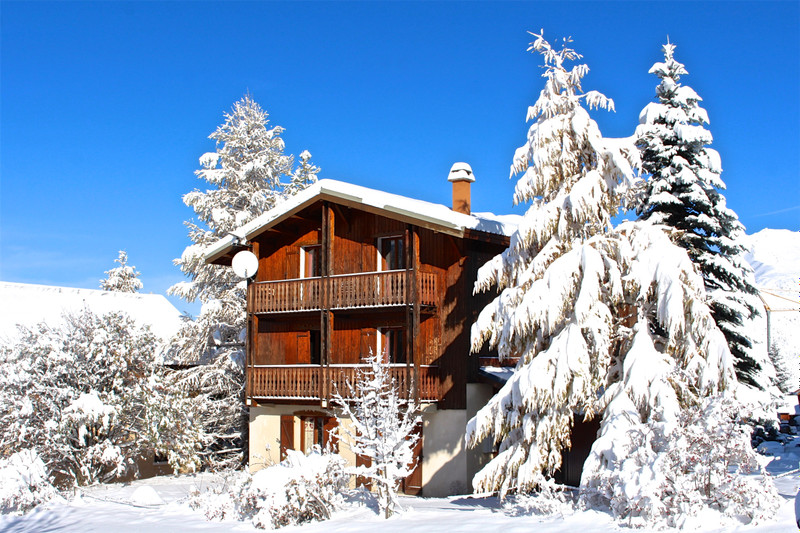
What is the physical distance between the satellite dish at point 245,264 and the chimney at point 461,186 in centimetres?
674

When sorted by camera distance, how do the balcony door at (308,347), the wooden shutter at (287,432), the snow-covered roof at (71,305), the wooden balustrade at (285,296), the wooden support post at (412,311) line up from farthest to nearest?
the snow-covered roof at (71,305) → the balcony door at (308,347) → the wooden shutter at (287,432) → the wooden balustrade at (285,296) → the wooden support post at (412,311)

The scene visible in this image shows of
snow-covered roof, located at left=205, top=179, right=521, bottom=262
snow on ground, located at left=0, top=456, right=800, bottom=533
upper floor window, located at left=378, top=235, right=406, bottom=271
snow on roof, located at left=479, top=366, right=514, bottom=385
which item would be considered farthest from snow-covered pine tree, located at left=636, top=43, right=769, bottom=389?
upper floor window, located at left=378, top=235, right=406, bottom=271

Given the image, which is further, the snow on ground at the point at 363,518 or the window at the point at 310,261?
the window at the point at 310,261

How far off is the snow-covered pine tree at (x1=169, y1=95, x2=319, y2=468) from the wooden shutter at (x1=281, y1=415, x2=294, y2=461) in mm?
3309

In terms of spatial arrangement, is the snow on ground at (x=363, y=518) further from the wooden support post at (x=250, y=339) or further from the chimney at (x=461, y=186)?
the chimney at (x=461, y=186)

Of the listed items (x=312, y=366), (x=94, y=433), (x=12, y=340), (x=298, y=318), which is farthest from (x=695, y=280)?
(x=12, y=340)

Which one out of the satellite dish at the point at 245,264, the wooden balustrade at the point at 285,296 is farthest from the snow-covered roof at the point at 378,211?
the wooden balustrade at the point at 285,296

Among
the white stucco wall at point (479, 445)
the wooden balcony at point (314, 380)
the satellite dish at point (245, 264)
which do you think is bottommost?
the white stucco wall at point (479, 445)

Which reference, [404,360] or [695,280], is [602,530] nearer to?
[695,280]

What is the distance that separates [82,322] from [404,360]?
9.50 meters

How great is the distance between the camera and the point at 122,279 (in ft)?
203

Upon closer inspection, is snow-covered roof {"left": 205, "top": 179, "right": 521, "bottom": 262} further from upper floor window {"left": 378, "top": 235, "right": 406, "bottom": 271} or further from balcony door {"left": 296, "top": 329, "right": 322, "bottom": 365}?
balcony door {"left": 296, "top": 329, "right": 322, "bottom": 365}

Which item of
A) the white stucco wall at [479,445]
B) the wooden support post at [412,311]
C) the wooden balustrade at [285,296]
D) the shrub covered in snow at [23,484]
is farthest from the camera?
the wooden balustrade at [285,296]

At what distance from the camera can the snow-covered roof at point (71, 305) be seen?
1212 inches
